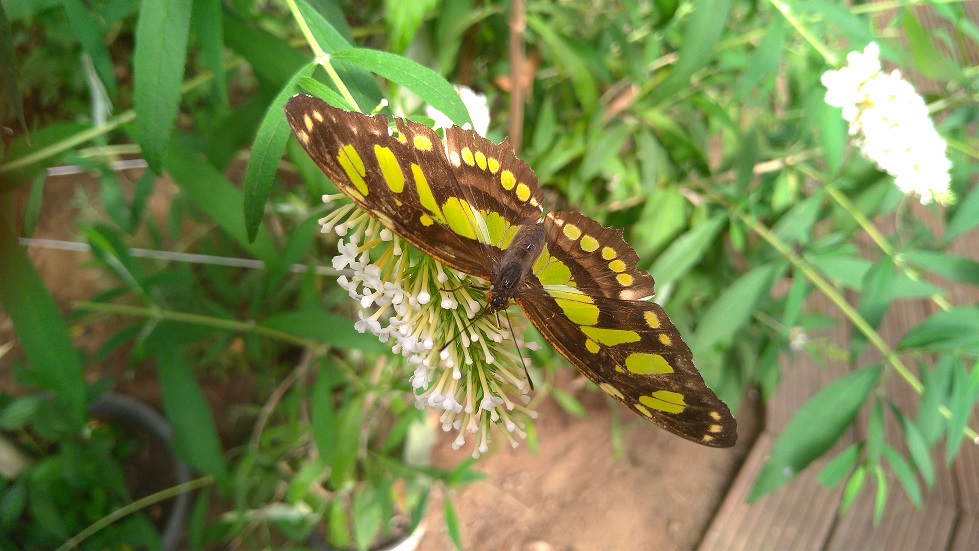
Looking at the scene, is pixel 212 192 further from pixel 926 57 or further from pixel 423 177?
pixel 926 57

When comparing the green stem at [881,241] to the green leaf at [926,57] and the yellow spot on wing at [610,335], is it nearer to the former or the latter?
the green leaf at [926,57]

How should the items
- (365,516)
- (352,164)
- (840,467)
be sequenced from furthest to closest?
(365,516), (840,467), (352,164)

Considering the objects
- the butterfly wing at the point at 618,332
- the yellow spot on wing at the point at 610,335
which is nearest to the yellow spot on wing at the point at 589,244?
the butterfly wing at the point at 618,332

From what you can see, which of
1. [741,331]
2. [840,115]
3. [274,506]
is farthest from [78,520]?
[840,115]

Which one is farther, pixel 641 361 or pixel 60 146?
pixel 60 146

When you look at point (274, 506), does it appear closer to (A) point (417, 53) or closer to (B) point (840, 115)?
(A) point (417, 53)

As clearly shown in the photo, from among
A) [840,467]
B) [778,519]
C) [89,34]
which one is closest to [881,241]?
[840,467]
